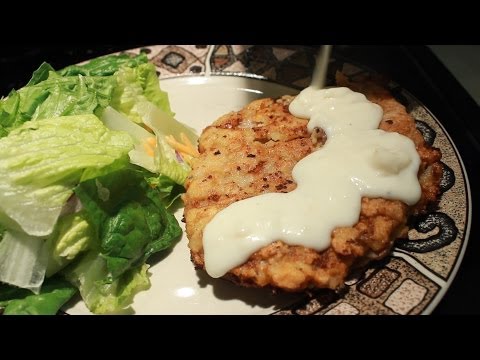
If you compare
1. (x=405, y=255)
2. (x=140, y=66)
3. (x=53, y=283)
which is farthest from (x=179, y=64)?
(x=405, y=255)

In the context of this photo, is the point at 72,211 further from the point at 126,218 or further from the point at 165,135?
the point at 165,135

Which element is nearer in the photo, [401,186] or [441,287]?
[441,287]

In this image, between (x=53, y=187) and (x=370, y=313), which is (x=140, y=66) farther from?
(x=370, y=313)

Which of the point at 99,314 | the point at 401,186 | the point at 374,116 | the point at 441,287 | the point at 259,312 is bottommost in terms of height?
the point at 99,314

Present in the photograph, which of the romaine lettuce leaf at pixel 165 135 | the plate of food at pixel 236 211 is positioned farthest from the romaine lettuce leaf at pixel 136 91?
the plate of food at pixel 236 211

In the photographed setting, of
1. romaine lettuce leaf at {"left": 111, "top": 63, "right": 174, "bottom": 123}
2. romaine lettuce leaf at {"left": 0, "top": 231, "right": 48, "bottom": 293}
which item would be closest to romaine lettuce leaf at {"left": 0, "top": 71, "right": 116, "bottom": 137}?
romaine lettuce leaf at {"left": 111, "top": 63, "right": 174, "bottom": 123}

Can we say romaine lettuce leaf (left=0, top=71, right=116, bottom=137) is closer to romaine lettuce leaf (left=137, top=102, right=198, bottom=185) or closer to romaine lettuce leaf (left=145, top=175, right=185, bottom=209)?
romaine lettuce leaf (left=137, top=102, right=198, bottom=185)
